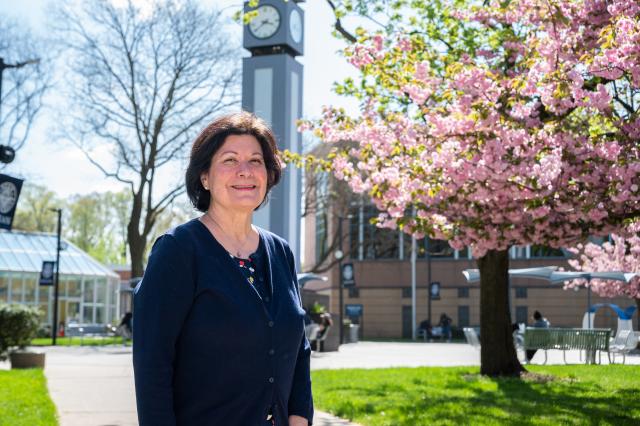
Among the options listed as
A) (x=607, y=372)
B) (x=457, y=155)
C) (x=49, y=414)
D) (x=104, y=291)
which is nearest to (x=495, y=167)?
(x=457, y=155)

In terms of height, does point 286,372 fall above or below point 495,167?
below

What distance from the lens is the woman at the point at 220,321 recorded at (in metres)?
2.49

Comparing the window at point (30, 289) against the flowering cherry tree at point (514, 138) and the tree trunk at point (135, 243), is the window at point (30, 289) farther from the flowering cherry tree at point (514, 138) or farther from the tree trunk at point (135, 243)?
the flowering cherry tree at point (514, 138)

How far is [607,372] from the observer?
16062 mm

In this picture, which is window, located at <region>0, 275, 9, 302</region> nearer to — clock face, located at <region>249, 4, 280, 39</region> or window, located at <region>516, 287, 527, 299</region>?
clock face, located at <region>249, 4, 280, 39</region>

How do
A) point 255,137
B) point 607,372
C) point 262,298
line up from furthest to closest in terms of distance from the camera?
point 607,372 → point 255,137 → point 262,298

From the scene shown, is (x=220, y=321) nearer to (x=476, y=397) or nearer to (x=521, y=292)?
(x=476, y=397)

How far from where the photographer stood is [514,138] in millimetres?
9148

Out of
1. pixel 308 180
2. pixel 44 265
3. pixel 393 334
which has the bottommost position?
pixel 393 334

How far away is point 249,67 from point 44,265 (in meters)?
17.1

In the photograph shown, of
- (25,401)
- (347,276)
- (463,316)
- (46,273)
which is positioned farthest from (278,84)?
(463,316)

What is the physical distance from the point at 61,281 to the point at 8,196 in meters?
34.6

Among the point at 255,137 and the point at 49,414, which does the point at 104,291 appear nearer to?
the point at 49,414

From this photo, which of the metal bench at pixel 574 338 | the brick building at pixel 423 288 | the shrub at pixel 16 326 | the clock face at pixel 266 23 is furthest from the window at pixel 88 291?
the metal bench at pixel 574 338
